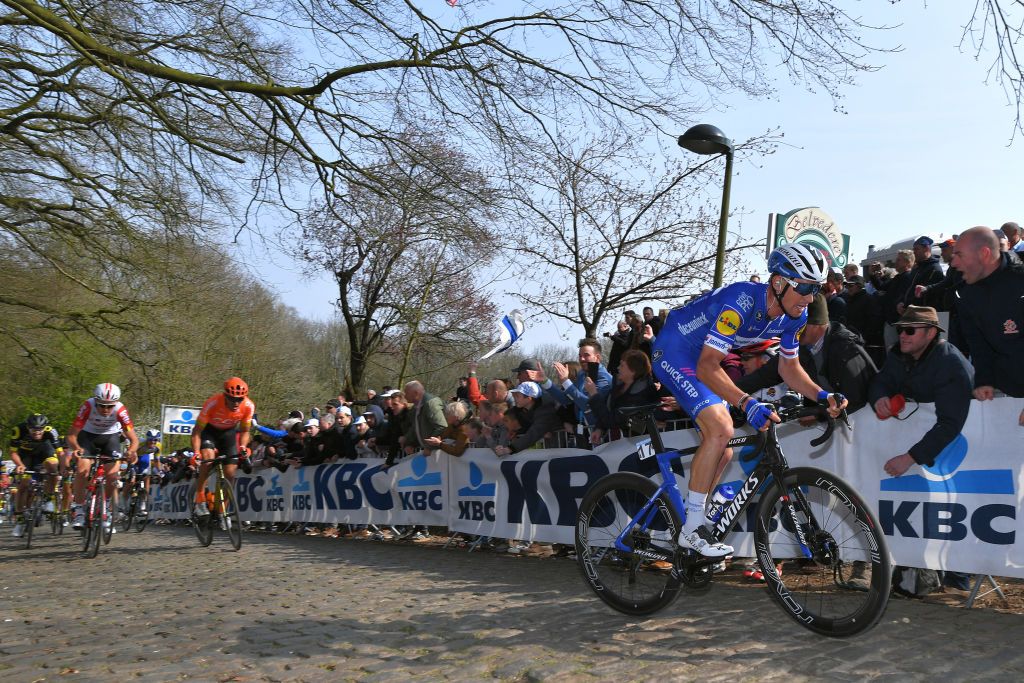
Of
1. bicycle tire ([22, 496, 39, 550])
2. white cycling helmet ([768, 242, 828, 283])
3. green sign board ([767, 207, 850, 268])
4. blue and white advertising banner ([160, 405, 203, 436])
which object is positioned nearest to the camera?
white cycling helmet ([768, 242, 828, 283])

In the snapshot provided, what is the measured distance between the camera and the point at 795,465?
7680 mm

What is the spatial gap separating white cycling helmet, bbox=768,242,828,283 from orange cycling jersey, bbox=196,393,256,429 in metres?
9.14

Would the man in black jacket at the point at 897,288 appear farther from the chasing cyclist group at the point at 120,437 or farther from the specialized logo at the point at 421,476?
the chasing cyclist group at the point at 120,437

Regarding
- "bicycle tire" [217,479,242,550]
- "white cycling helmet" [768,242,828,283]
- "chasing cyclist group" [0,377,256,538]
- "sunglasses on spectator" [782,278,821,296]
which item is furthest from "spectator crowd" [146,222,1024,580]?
"bicycle tire" [217,479,242,550]

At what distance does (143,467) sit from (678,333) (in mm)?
15759

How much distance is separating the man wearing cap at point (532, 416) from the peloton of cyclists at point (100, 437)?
5364 millimetres

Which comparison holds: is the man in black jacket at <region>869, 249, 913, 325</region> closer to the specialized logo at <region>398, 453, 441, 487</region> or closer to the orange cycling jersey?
the specialized logo at <region>398, 453, 441, 487</region>

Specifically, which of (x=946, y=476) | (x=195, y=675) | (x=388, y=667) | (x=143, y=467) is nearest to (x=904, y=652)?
(x=946, y=476)

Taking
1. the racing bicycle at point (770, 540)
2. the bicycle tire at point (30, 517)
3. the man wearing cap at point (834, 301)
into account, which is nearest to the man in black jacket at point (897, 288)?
the man wearing cap at point (834, 301)

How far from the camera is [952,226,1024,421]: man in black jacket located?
21.2 ft

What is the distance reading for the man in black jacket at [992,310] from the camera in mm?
6457

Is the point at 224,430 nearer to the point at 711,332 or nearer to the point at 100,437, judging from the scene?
the point at 100,437

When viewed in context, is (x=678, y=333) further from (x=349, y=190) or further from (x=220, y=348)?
(x=220, y=348)

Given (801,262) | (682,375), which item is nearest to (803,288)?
(801,262)
